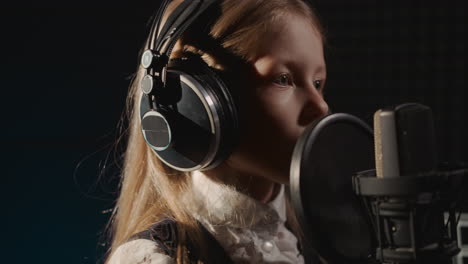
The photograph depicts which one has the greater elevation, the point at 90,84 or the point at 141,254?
the point at 90,84

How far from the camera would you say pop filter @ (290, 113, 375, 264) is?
59cm

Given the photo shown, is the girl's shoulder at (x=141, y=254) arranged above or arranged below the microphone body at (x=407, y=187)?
below

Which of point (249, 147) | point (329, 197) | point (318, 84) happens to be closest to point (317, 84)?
point (318, 84)

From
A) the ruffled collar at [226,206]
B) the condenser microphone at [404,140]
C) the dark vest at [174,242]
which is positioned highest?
the condenser microphone at [404,140]

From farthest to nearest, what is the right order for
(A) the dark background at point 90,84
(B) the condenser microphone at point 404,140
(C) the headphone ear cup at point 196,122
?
(A) the dark background at point 90,84
(C) the headphone ear cup at point 196,122
(B) the condenser microphone at point 404,140

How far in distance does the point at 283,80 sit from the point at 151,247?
0.26m

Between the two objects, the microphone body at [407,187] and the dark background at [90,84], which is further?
the dark background at [90,84]

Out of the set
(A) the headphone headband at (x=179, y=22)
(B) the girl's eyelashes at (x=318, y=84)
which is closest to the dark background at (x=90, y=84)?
(B) the girl's eyelashes at (x=318, y=84)

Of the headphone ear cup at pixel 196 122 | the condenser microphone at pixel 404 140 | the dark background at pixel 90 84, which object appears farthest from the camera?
the dark background at pixel 90 84

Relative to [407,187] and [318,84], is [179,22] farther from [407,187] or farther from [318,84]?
[407,187]

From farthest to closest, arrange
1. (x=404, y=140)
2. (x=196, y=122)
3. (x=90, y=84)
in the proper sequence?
(x=90, y=84) < (x=196, y=122) < (x=404, y=140)

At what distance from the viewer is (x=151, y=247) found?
76 centimetres

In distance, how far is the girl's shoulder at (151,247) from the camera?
2.46ft

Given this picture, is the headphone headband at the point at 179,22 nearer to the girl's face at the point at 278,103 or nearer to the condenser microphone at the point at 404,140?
the girl's face at the point at 278,103
